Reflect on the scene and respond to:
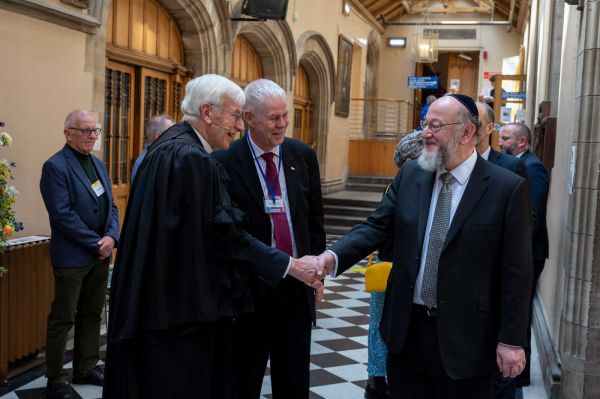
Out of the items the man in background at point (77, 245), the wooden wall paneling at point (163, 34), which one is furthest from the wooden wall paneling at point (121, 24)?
the man in background at point (77, 245)

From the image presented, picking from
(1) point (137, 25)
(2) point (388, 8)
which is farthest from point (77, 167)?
(2) point (388, 8)

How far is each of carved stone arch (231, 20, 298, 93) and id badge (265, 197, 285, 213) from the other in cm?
758

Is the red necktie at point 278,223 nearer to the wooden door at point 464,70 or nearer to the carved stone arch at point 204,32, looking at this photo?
the carved stone arch at point 204,32

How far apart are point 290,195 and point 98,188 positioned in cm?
177

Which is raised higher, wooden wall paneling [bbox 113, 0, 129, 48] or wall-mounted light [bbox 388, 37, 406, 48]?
wall-mounted light [bbox 388, 37, 406, 48]

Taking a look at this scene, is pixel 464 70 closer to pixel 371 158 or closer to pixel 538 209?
pixel 371 158

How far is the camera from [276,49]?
10789mm

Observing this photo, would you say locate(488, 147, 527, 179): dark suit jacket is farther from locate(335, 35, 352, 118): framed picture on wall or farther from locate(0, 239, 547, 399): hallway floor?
locate(335, 35, 352, 118): framed picture on wall

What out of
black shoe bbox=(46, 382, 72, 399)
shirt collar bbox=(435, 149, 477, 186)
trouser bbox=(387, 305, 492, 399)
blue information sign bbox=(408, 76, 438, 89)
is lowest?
black shoe bbox=(46, 382, 72, 399)

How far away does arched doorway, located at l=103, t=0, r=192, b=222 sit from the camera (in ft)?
21.9

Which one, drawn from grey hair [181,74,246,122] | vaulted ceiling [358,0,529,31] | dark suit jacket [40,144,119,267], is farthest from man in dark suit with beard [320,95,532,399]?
vaulted ceiling [358,0,529,31]

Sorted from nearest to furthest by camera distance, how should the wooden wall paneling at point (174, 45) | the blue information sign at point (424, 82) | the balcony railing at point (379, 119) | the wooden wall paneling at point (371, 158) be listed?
the wooden wall paneling at point (174, 45)
the wooden wall paneling at point (371, 158)
the blue information sign at point (424, 82)
the balcony railing at point (379, 119)

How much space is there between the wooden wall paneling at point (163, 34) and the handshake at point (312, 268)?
557cm

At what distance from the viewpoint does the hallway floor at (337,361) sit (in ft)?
13.4
